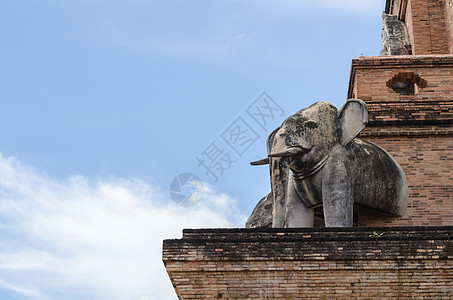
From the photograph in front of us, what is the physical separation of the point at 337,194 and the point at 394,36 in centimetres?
813

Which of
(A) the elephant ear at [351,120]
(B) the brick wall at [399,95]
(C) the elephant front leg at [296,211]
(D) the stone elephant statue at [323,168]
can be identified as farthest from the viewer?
(B) the brick wall at [399,95]

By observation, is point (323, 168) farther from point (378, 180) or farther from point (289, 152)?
point (378, 180)

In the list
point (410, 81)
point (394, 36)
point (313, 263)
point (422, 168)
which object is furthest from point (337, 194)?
point (394, 36)

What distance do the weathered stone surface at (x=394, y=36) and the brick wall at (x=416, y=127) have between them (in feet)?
11.3

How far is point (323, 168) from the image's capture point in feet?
47.9

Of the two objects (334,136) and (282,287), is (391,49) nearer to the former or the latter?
(334,136)

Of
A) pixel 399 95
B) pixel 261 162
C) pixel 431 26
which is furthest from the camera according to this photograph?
pixel 431 26

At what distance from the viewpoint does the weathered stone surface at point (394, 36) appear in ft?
69.7

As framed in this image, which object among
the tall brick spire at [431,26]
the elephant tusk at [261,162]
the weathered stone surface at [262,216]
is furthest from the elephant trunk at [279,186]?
the tall brick spire at [431,26]

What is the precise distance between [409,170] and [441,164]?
22.3 inches

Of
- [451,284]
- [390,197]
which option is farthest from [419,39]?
[451,284]

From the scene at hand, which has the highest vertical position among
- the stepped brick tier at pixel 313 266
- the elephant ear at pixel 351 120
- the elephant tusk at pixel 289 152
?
the elephant ear at pixel 351 120

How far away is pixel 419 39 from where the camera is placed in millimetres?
20703

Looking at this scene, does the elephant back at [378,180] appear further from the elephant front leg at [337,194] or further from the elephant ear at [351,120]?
the elephant front leg at [337,194]
